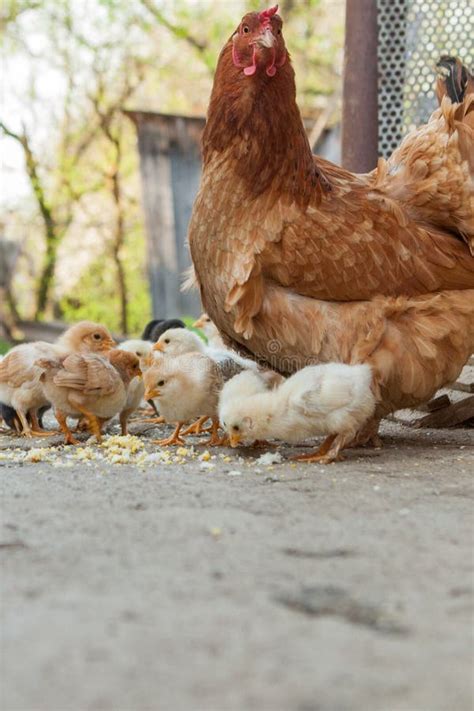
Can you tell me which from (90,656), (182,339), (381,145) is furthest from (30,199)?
(90,656)

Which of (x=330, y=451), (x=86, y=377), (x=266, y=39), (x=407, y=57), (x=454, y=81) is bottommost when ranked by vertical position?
(x=330, y=451)

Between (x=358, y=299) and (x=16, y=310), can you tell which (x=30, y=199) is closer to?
(x=16, y=310)

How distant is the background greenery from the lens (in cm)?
1345

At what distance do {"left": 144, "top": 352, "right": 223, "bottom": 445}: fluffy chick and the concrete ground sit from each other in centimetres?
103

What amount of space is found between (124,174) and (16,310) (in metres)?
2.99

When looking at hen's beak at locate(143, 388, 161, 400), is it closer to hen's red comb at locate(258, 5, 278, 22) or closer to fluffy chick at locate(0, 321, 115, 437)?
fluffy chick at locate(0, 321, 115, 437)

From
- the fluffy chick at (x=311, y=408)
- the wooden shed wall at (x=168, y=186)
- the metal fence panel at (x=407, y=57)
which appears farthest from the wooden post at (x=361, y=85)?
the wooden shed wall at (x=168, y=186)

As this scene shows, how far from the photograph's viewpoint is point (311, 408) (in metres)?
3.69

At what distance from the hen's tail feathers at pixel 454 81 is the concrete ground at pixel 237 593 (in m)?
2.07

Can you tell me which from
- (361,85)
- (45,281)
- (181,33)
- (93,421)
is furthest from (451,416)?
(45,281)

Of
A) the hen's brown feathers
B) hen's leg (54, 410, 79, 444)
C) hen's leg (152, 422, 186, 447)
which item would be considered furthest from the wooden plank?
hen's leg (54, 410, 79, 444)

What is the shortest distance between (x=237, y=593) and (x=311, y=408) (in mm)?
1810

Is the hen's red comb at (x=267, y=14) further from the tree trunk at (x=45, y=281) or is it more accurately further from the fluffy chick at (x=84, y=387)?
the tree trunk at (x=45, y=281)

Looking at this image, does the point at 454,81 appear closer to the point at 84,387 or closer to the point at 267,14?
the point at 267,14
